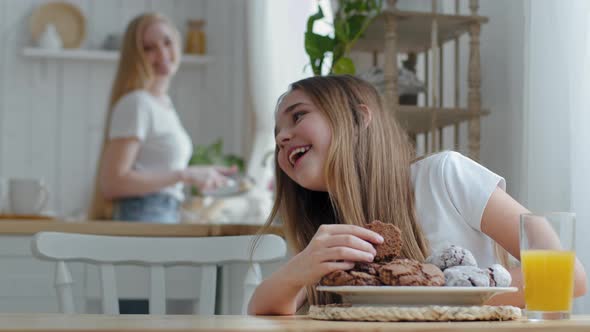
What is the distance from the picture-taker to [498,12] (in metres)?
2.18

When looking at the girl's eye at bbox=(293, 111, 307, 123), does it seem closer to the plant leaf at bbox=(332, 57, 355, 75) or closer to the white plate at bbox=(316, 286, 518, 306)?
the white plate at bbox=(316, 286, 518, 306)

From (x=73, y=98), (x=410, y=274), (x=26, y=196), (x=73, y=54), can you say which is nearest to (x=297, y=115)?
(x=410, y=274)

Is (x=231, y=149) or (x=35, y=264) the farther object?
(x=231, y=149)

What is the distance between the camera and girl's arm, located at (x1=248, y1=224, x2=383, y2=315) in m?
0.99


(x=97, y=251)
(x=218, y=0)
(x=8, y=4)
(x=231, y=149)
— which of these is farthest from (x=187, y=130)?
(x=97, y=251)

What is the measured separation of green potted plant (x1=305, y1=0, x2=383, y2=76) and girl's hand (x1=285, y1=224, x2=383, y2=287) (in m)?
1.26

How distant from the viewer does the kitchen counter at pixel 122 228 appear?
2.19m

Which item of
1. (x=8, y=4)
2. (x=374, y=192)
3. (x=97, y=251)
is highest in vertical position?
(x=8, y=4)

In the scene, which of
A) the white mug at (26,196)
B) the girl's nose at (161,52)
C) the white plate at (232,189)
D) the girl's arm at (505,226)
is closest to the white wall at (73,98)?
the white plate at (232,189)

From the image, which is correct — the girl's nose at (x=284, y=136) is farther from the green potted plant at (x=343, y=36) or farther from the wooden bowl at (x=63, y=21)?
the wooden bowl at (x=63, y=21)

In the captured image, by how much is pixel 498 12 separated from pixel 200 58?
3.33 m

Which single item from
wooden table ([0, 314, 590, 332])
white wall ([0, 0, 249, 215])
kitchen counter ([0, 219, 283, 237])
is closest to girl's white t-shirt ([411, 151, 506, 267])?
wooden table ([0, 314, 590, 332])

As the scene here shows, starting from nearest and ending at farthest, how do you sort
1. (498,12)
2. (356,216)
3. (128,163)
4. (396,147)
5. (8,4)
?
(356,216), (396,147), (498,12), (128,163), (8,4)

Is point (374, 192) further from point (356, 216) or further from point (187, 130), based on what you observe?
point (187, 130)
